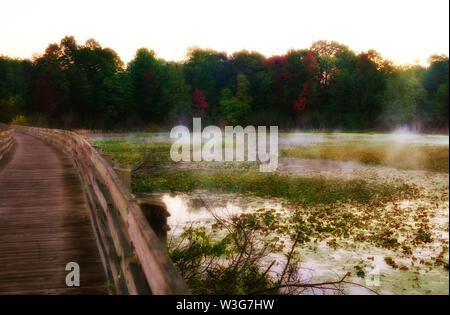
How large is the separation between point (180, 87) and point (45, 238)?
69342mm

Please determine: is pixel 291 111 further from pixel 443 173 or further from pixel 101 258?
pixel 101 258

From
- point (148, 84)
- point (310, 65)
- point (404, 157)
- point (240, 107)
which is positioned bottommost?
point (404, 157)

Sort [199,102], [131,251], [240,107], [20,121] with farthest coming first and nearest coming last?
1. [199,102]
2. [20,121]
3. [240,107]
4. [131,251]

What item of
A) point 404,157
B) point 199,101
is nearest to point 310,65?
point 199,101

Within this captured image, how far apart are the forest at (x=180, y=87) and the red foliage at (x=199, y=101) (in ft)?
0.56

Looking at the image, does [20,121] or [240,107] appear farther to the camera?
[20,121]

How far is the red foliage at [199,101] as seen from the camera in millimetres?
66000

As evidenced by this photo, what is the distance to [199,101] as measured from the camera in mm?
68562

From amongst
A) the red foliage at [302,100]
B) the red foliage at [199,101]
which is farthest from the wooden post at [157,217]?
the red foliage at [199,101]

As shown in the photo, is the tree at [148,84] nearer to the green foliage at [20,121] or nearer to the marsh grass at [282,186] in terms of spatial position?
the green foliage at [20,121]

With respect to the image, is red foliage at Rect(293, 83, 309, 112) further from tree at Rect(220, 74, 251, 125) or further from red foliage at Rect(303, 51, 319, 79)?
tree at Rect(220, 74, 251, 125)

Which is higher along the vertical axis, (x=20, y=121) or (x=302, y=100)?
(x=302, y=100)

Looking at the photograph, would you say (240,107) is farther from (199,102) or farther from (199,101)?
(199,102)
